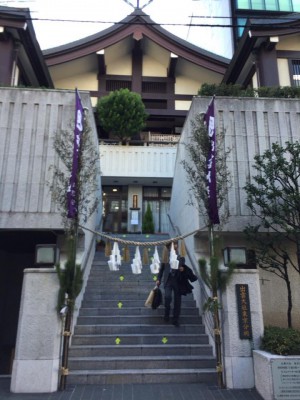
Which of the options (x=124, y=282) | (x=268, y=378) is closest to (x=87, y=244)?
(x=124, y=282)

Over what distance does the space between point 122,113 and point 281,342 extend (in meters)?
13.8

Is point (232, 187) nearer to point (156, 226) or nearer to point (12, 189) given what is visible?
point (12, 189)

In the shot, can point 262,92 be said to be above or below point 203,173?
above

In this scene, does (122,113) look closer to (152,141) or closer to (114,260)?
(152,141)

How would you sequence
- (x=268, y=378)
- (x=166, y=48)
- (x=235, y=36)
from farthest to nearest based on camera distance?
(x=235, y=36) < (x=166, y=48) < (x=268, y=378)

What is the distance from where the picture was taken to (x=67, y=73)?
65.6 ft

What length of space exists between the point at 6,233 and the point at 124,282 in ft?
10.5

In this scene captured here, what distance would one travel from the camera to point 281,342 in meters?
5.20

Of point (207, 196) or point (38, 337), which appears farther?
point (207, 196)

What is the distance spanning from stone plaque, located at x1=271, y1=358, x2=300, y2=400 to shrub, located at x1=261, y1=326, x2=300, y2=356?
0.21 metres

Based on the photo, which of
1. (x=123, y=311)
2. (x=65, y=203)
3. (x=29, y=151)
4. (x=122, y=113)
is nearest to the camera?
(x=65, y=203)

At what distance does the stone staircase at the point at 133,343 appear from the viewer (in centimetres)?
566

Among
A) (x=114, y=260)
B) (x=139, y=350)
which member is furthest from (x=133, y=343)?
(x=114, y=260)

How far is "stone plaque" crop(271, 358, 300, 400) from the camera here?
4.75 metres
